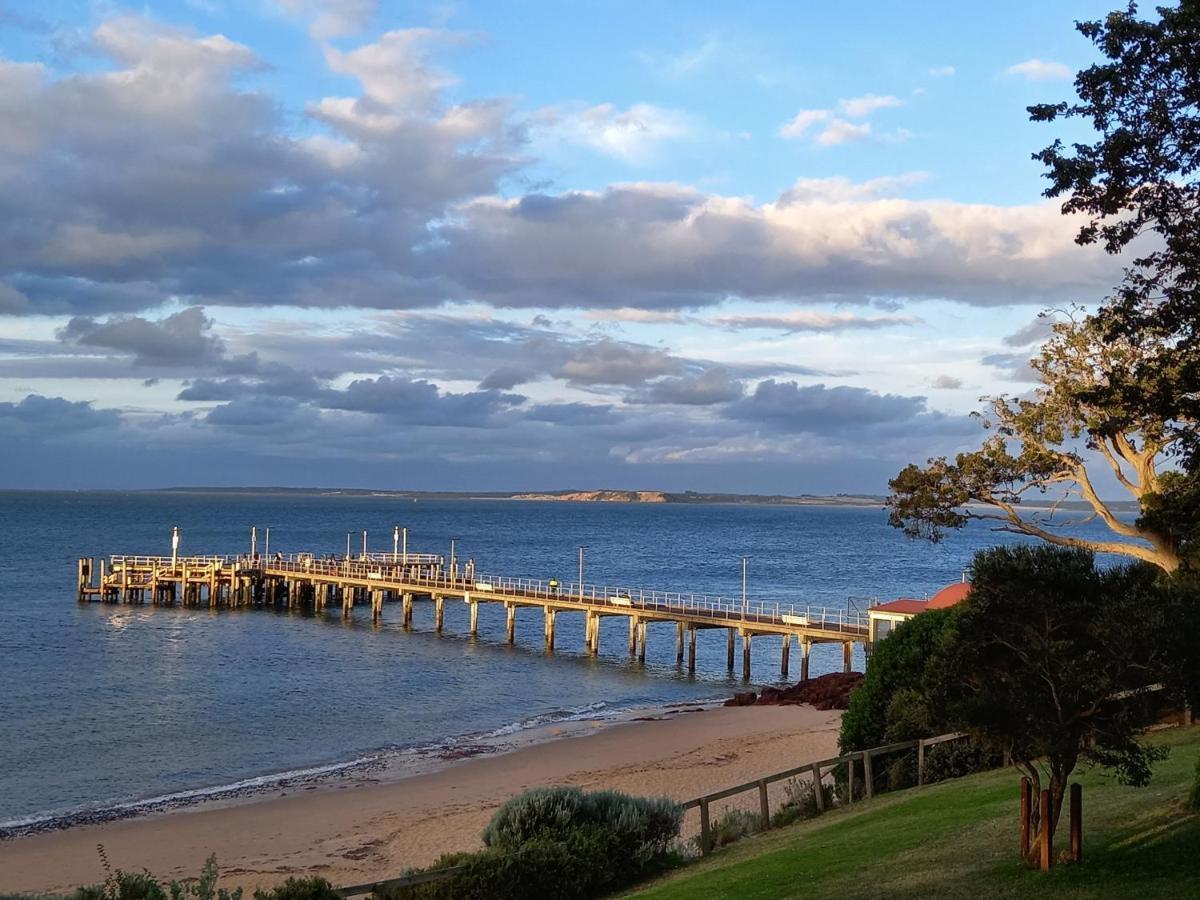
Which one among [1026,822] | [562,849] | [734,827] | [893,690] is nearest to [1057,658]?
[1026,822]

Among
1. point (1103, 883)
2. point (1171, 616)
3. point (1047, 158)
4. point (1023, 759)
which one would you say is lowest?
point (1103, 883)

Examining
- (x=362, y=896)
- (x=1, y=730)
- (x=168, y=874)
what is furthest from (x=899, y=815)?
(x=1, y=730)

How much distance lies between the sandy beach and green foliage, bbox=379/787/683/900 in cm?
496

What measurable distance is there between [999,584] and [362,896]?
1083cm

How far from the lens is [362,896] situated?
53.9 ft

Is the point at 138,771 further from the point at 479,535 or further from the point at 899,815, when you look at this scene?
the point at 479,535

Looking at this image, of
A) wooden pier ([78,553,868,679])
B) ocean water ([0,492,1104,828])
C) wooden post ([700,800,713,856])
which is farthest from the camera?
wooden pier ([78,553,868,679])

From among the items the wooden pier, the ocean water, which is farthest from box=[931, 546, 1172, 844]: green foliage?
the wooden pier

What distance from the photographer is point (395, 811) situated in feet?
81.9

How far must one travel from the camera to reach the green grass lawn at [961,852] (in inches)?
413

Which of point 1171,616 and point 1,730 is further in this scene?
point 1,730

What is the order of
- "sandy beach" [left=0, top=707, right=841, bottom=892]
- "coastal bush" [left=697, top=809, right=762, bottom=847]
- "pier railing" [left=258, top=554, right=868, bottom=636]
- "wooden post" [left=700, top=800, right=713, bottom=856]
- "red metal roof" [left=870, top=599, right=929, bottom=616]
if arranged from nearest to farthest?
"wooden post" [left=700, top=800, right=713, bottom=856] → "coastal bush" [left=697, top=809, right=762, bottom=847] → "sandy beach" [left=0, top=707, right=841, bottom=892] → "red metal roof" [left=870, top=599, right=929, bottom=616] → "pier railing" [left=258, top=554, right=868, bottom=636]

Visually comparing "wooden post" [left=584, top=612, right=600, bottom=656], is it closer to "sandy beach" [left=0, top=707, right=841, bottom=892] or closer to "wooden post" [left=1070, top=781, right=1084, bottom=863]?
"sandy beach" [left=0, top=707, right=841, bottom=892]

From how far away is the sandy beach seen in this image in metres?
20.9
